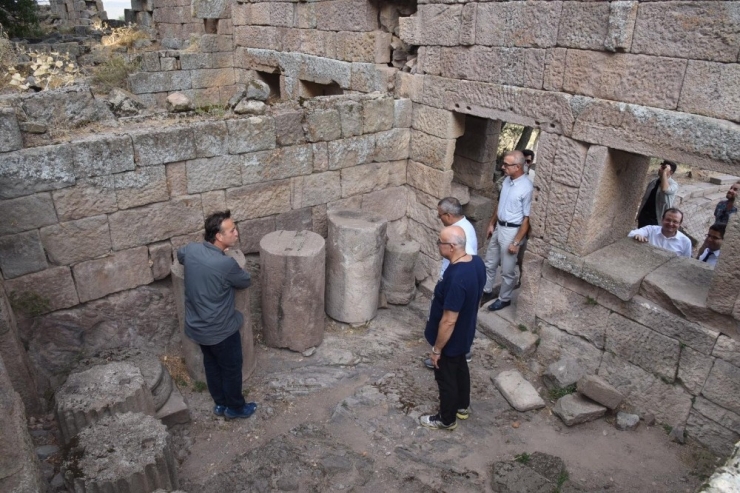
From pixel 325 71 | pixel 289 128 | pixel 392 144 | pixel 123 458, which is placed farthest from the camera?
pixel 325 71

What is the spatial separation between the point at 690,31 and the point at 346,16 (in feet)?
15.1

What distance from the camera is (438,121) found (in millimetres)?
6113

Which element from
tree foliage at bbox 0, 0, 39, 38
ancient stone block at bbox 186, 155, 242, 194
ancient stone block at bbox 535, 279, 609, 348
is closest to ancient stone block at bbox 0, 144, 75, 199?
ancient stone block at bbox 186, 155, 242, 194

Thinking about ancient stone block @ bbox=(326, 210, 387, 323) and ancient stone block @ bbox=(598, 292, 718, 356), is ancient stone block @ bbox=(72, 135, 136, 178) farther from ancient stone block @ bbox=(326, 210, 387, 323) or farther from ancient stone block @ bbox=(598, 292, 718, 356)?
ancient stone block @ bbox=(598, 292, 718, 356)

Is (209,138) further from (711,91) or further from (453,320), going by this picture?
(711,91)

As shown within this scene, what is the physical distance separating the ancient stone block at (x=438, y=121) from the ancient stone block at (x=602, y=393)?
306cm

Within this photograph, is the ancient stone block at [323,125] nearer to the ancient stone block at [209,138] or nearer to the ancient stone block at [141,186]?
the ancient stone block at [209,138]

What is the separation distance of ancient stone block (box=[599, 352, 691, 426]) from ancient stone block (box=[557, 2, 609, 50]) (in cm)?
284

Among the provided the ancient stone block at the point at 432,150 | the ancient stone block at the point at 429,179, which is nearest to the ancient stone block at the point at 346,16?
the ancient stone block at the point at 432,150

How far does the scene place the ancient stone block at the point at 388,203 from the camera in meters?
6.56

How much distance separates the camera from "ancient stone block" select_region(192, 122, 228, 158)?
16.5 ft

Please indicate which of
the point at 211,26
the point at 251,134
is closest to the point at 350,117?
the point at 251,134

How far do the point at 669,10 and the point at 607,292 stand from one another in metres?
2.37

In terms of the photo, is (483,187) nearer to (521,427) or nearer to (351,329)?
(351,329)
